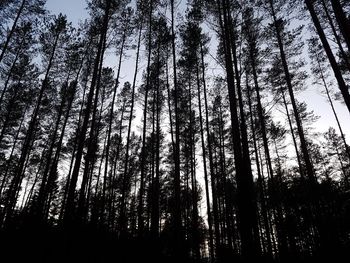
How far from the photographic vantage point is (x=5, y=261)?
5.19 m

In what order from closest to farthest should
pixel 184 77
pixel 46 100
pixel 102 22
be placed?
pixel 102 22 → pixel 184 77 → pixel 46 100

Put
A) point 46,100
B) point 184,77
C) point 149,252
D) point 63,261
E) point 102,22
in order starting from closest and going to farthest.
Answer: point 63,261, point 149,252, point 102,22, point 184,77, point 46,100

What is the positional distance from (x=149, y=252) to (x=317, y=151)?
85.3 ft

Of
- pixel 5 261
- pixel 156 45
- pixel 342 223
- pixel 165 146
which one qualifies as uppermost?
pixel 156 45

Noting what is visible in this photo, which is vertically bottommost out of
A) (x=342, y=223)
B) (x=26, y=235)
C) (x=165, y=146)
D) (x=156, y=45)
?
(x=26, y=235)

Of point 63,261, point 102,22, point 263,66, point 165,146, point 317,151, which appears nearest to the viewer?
point 63,261

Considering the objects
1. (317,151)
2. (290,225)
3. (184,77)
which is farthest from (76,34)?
(317,151)

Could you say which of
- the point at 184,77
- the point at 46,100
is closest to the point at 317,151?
the point at 184,77

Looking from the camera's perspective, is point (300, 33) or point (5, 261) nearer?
point (5, 261)

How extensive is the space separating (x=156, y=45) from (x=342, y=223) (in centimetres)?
1513

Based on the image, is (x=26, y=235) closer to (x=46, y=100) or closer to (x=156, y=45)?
(x=156, y=45)

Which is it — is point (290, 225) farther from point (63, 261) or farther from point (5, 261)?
point (5, 261)

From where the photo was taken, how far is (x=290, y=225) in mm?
14523

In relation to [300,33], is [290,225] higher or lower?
lower
